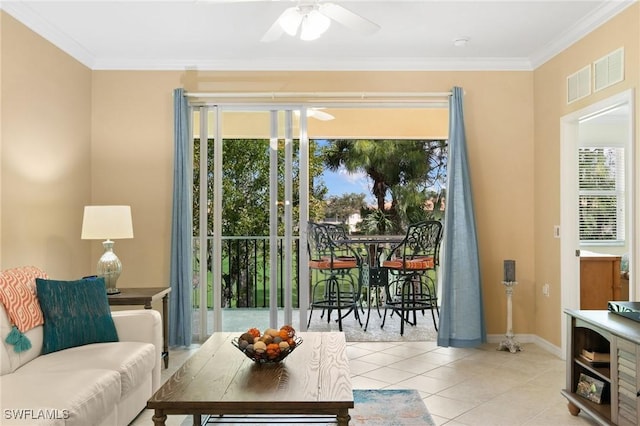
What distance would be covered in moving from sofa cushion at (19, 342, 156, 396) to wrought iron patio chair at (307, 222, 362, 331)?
2306 millimetres

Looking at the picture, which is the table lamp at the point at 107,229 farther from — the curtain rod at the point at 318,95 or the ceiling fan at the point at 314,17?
the ceiling fan at the point at 314,17

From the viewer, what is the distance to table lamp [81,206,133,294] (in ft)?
12.9

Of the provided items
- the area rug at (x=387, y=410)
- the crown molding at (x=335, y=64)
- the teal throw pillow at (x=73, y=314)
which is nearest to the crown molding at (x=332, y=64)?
the crown molding at (x=335, y=64)

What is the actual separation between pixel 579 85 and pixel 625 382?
2.53m

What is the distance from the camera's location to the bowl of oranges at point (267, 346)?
258 cm

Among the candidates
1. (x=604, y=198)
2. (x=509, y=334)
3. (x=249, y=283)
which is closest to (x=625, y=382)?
(x=509, y=334)

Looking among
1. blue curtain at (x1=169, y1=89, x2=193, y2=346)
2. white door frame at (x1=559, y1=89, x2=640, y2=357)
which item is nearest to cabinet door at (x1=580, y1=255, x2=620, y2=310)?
white door frame at (x1=559, y1=89, x2=640, y2=357)

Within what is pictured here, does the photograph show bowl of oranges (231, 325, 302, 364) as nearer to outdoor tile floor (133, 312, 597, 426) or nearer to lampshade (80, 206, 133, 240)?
outdoor tile floor (133, 312, 597, 426)

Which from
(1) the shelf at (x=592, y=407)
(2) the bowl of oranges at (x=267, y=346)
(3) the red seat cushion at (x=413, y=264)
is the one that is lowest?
(1) the shelf at (x=592, y=407)

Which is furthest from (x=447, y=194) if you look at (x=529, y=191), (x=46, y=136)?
(x=46, y=136)

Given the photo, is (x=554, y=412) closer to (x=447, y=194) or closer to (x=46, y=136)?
(x=447, y=194)

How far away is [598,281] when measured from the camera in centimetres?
482

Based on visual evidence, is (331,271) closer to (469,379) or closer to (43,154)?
(469,379)

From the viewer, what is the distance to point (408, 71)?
5004mm
